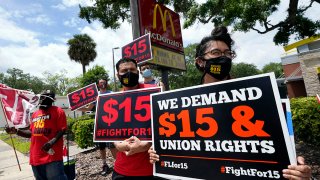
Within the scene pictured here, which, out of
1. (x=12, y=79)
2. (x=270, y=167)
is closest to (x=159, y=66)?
(x=270, y=167)

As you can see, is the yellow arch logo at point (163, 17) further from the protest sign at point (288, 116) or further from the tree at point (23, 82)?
the tree at point (23, 82)

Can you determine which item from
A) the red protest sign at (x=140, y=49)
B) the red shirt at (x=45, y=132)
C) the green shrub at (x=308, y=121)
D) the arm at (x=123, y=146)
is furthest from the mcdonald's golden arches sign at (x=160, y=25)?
the arm at (x=123, y=146)

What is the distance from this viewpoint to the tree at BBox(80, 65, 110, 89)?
35.9m

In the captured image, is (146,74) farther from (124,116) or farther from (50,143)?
(124,116)

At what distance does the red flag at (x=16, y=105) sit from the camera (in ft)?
16.2

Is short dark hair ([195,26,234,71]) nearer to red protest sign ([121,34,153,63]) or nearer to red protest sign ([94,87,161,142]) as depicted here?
red protest sign ([94,87,161,142])

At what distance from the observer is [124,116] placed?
2.61m

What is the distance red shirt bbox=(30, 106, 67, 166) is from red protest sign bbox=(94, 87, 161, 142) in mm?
1702

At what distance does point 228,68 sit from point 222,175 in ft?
2.74

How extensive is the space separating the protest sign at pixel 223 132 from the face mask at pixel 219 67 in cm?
20

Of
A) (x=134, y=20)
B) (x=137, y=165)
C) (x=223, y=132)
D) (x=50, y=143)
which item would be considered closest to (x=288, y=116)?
(x=223, y=132)

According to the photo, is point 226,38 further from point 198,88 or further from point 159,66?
point 159,66

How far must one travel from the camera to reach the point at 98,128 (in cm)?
280

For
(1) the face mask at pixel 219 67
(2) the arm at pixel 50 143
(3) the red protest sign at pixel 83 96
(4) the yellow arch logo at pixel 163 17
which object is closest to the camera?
(1) the face mask at pixel 219 67
